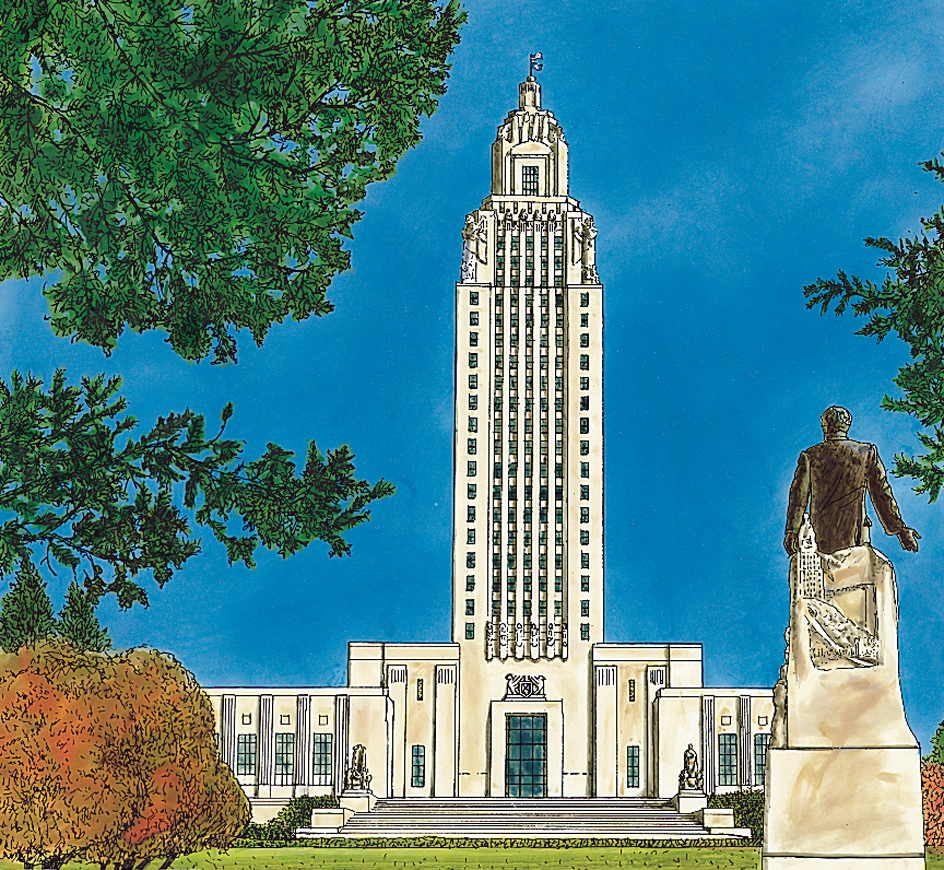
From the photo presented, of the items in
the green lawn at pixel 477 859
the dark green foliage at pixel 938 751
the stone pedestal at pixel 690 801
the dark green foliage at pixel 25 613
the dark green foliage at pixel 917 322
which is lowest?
the green lawn at pixel 477 859

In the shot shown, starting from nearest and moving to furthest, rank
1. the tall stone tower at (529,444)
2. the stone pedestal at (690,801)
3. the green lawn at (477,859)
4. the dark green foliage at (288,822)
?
the green lawn at (477,859), the dark green foliage at (288,822), the stone pedestal at (690,801), the tall stone tower at (529,444)

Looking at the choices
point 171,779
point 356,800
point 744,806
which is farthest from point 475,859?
point 171,779

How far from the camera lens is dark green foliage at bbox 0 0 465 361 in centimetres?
1207

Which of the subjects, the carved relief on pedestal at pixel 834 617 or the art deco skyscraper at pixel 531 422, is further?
the art deco skyscraper at pixel 531 422

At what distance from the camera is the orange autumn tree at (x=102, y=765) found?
16500 millimetres

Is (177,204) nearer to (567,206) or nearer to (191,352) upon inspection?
(191,352)

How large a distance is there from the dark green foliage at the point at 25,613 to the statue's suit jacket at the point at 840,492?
1927cm

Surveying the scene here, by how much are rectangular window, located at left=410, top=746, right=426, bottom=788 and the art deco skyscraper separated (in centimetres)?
338

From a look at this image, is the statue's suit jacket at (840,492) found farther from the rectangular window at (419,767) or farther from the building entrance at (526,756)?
the building entrance at (526,756)

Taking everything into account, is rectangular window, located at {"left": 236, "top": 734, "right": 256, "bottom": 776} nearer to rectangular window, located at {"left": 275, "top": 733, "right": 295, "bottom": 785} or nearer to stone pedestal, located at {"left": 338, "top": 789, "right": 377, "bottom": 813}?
rectangular window, located at {"left": 275, "top": 733, "right": 295, "bottom": 785}

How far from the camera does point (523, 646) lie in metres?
37.4

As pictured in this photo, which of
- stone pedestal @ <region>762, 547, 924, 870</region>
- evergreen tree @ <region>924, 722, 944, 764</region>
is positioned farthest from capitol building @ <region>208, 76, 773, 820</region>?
stone pedestal @ <region>762, 547, 924, 870</region>

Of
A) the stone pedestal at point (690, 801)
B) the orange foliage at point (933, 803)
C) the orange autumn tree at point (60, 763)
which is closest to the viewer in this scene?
the orange autumn tree at point (60, 763)

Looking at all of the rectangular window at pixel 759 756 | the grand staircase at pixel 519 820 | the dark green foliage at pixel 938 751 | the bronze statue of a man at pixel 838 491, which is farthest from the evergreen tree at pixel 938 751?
the bronze statue of a man at pixel 838 491
